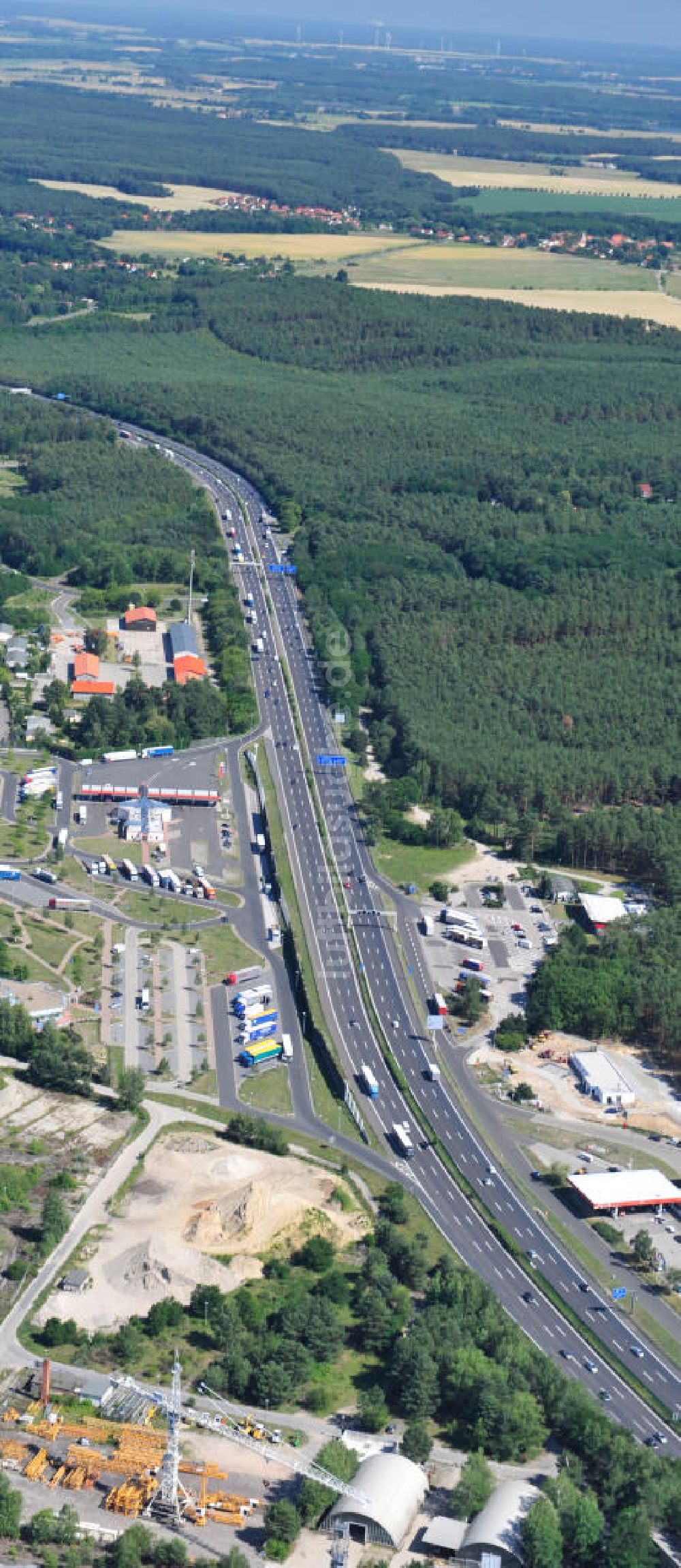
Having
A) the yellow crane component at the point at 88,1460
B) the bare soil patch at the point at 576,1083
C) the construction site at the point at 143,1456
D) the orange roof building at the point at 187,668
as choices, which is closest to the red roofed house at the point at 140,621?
the orange roof building at the point at 187,668

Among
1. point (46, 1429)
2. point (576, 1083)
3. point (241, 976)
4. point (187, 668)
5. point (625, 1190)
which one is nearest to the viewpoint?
point (46, 1429)

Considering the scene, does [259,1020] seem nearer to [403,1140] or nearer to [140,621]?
[403,1140]

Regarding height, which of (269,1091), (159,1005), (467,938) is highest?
(467,938)

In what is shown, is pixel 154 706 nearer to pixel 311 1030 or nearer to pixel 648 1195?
pixel 311 1030

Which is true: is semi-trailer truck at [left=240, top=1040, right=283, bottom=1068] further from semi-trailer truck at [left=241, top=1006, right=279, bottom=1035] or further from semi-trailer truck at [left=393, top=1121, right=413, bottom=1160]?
semi-trailer truck at [left=393, top=1121, right=413, bottom=1160]

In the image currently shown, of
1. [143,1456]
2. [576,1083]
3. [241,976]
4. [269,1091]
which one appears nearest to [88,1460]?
[143,1456]

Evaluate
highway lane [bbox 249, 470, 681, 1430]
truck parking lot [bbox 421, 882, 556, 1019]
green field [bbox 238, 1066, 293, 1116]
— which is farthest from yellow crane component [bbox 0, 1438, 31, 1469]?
truck parking lot [bbox 421, 882, 556, 1019]
